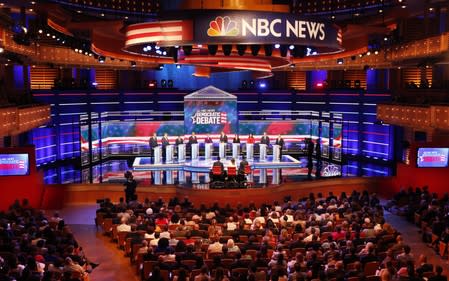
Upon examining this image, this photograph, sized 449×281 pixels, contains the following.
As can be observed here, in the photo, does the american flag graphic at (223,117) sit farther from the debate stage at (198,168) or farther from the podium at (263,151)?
the podium at (263,151)

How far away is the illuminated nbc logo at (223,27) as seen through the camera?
38.3ft

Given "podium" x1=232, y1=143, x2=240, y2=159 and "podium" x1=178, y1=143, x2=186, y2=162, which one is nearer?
"podium" x1=178, y1=143, x2=186, y2=162

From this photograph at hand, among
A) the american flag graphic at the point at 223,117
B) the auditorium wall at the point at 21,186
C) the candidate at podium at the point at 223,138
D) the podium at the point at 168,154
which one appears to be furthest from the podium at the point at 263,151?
the auditorium wall at the point at 21,186

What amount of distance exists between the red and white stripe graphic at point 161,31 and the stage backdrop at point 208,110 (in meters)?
14.3

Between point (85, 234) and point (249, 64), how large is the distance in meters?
7.85

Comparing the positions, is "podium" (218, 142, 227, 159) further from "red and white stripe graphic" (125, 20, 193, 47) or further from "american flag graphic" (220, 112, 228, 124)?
"red and white stripe graphic" (125, 20, 193, 47)

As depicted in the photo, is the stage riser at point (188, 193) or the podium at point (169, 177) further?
the podium at point (169, 177)

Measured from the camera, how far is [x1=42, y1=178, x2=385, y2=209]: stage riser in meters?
20.6

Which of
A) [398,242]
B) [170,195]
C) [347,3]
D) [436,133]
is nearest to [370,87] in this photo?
[347,3]

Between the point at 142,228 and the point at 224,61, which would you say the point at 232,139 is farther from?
the point at 142,228

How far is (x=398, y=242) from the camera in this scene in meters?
13.2

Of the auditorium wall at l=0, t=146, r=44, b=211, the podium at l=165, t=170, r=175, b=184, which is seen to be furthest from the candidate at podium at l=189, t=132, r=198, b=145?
the auditorium wall at l=0, t=146, r=44, b=211

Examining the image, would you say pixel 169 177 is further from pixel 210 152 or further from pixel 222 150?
pixel 222 150

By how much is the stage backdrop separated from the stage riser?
6861 millimetres
